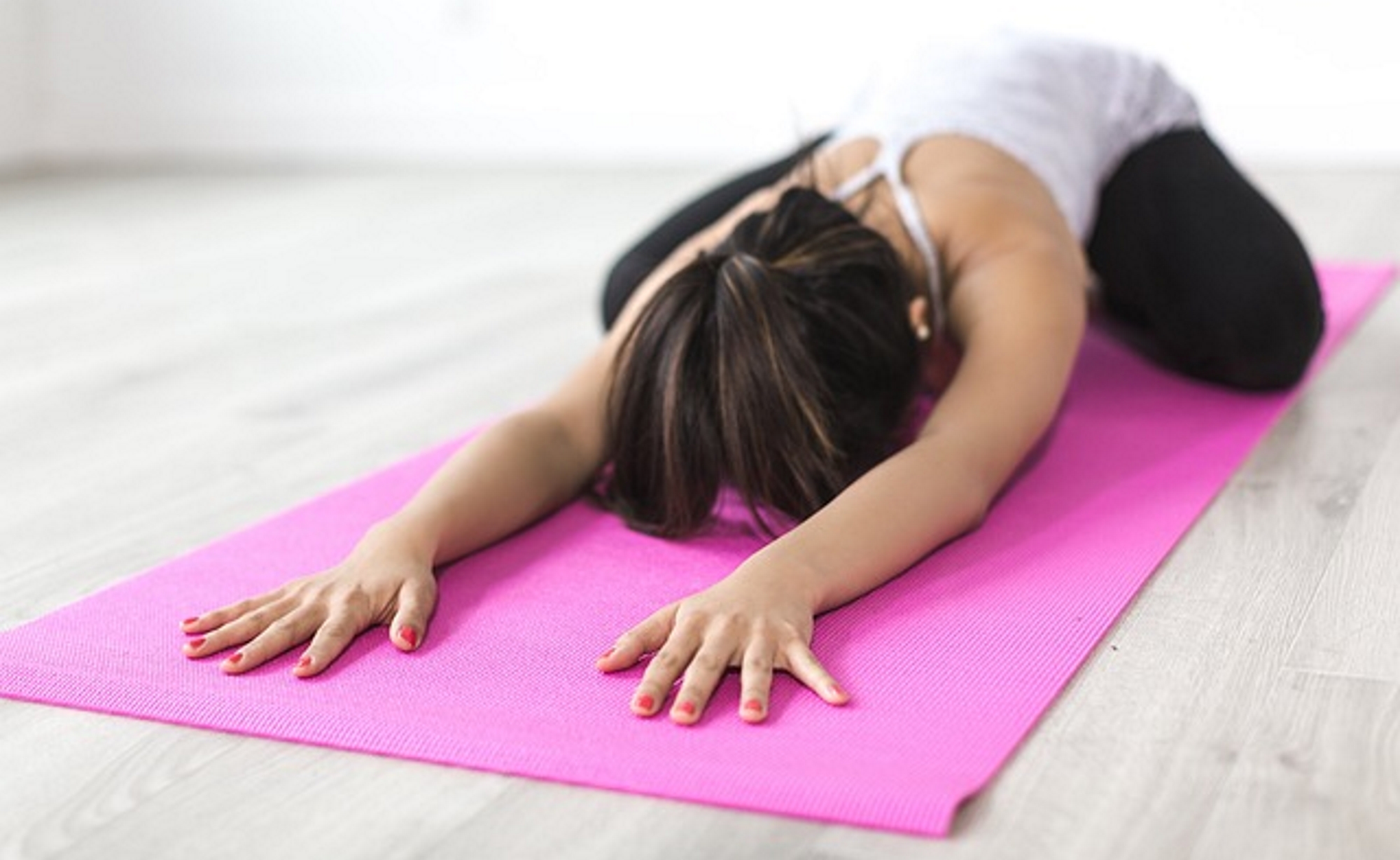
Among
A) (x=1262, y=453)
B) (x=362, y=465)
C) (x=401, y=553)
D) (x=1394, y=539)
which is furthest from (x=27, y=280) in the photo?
(x=1394, y=539)

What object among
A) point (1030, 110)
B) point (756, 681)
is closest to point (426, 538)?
point (756, 681)

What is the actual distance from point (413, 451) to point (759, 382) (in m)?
0.62

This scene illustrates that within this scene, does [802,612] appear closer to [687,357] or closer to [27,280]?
[687,357]

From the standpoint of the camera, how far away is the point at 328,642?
1.38 m

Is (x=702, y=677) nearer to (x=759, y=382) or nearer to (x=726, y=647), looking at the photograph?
(x=726, y=647)

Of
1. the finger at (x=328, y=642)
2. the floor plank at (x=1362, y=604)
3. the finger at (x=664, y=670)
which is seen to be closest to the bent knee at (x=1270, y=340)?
the floor plank at (x=1362, y=604)

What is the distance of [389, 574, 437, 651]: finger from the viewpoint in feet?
4.59

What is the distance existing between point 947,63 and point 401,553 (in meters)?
1.05

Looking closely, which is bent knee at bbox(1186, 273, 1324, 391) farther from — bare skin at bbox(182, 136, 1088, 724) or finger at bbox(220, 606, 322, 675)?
finger at bbox(220, 606, 322, 675)

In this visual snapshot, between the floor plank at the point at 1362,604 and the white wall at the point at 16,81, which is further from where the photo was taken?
the white wall at the point at 16,81

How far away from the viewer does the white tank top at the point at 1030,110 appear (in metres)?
2.07

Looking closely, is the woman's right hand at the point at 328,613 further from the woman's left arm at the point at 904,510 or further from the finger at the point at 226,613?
the woman's left arm at the point at 904,510

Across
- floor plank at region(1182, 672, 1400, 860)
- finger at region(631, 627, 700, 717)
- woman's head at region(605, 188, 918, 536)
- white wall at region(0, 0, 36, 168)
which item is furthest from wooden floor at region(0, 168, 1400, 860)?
white wall at region(0, 0, 36, 168)

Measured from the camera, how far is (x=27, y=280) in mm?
3213
